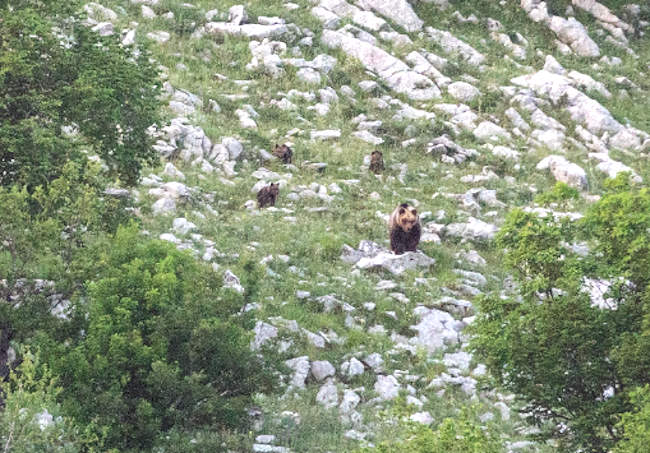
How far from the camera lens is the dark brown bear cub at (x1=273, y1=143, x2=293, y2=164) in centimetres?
2269

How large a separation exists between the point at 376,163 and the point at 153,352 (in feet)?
46.2

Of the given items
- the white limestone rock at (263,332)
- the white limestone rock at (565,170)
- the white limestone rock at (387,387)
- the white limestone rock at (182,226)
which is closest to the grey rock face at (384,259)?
the white limestone rock at (182,226)

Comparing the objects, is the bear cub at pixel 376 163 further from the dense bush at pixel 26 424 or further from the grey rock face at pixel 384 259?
the dense bush at pixel 26 424

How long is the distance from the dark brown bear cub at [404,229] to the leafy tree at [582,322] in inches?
308

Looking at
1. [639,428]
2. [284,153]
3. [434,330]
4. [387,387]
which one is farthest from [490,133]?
[639,428]

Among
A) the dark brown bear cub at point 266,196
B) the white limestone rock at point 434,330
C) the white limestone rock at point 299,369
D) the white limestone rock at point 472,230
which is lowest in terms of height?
the dark brown bear cub at point 266,196

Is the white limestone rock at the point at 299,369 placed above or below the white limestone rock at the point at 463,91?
above

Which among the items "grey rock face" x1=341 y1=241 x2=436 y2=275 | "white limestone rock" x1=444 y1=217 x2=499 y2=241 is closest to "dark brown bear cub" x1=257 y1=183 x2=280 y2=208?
"grey rock face" x1=341 y1=241 x2=436 y2=275

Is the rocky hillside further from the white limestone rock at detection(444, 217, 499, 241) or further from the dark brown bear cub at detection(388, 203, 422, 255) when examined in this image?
the dark brown bear cub at detection(388, 203, 422, 255)

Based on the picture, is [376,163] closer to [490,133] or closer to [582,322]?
[490,133]

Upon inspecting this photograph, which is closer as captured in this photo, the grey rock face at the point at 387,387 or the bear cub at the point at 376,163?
the grey rock face at the point at 387,387

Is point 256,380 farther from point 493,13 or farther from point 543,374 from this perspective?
point 493,13

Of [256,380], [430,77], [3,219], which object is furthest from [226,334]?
[430,77]

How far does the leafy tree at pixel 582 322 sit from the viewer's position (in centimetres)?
869
